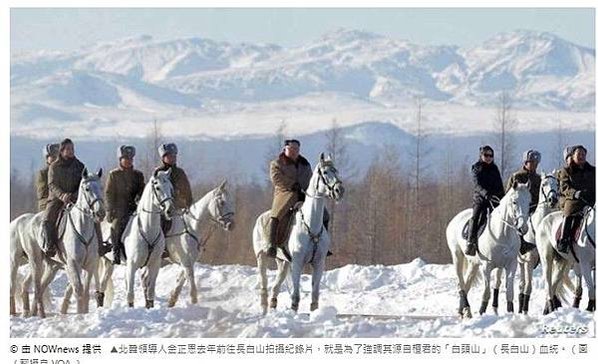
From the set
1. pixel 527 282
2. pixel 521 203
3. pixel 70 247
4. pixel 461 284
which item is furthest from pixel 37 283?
pixel 527 282

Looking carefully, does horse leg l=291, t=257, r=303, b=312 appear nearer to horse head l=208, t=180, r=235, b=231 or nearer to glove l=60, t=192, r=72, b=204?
horse head l=208, t=180, r=235, b=231

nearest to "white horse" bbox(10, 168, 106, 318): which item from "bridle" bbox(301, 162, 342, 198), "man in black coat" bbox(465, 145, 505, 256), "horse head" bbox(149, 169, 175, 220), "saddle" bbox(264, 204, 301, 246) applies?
"horse head" bbox(149, 169, 175, 220)

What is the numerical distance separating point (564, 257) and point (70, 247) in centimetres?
687

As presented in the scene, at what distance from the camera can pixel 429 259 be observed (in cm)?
Answer: 5050

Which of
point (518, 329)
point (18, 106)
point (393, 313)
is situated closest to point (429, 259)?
point (393, 313)

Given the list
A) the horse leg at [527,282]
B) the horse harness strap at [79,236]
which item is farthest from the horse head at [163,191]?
the horse leg at [527,282]

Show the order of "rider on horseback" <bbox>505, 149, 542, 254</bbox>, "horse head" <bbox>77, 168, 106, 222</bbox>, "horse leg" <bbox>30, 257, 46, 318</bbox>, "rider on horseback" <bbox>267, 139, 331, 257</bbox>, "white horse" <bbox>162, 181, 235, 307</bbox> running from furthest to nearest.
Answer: "white horse" <bbox>162, 181, 235, 307</bbox>
"rider on horseback" <bbox>505, 149, 542, 254</bbox>
"horse leg" <bbox>30, 257, 46, 318</bbox>
"rider on horseback" <bbox>267, 139, 331, 257</bbox>
"horse head" <bbox>77, 168, 106, 222</bbox>

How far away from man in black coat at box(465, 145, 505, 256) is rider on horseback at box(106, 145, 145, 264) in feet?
15.0

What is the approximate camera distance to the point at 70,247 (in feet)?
69.7

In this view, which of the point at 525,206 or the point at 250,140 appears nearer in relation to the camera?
the point at 525,206

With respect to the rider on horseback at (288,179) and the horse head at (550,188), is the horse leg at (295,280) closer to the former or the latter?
the rider on horseback at (288,179)

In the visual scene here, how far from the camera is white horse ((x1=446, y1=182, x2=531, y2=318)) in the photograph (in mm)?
20484
